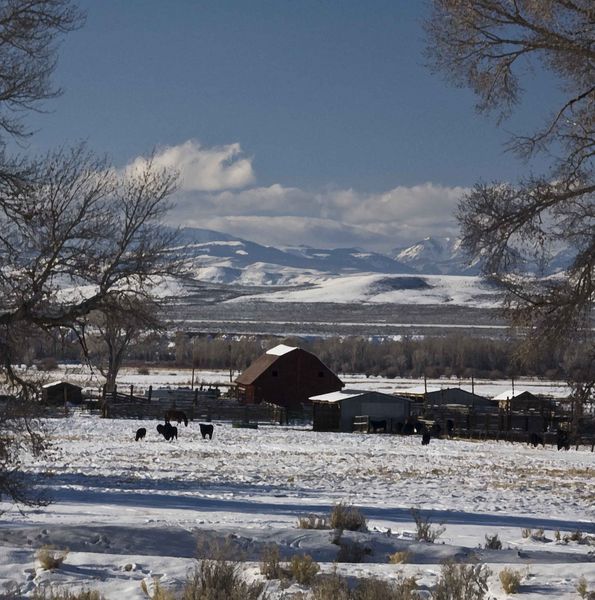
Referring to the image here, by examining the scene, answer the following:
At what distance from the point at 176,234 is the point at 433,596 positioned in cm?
989

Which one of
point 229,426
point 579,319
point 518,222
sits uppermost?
point 518,222

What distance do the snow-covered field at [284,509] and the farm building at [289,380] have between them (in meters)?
31.5

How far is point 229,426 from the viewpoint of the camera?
5134 centimetres

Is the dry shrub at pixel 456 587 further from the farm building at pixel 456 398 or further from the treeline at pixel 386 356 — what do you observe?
the treeline at pixel 386 356

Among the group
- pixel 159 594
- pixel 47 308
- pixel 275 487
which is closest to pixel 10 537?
pixel 47 308

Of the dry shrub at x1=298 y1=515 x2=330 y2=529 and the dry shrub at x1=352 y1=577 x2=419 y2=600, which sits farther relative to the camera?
the dry shrub at x1=298 y1=515 x2=330 y2=529

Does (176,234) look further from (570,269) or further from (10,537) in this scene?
(570,269)

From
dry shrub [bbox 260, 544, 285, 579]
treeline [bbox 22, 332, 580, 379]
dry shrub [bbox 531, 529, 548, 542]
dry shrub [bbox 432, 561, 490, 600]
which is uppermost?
treeline [bbox 22, 332, 580, 379]

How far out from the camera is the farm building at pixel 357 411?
5584 cm

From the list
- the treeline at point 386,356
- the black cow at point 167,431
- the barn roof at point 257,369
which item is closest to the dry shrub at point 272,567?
the black cow at point 167,431

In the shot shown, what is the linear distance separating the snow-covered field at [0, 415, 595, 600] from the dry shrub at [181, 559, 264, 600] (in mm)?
592

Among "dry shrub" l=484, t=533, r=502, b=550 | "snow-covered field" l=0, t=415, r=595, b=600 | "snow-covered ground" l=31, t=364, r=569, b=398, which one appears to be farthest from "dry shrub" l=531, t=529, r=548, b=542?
"snow-covered ground" l=31, t=364, r=569, b=398

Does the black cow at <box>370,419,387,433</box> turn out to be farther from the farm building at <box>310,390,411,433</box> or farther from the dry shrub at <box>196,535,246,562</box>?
the dry shrub at <box>196,535,246,562</box>

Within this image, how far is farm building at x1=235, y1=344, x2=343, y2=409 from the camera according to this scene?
68.0 m
